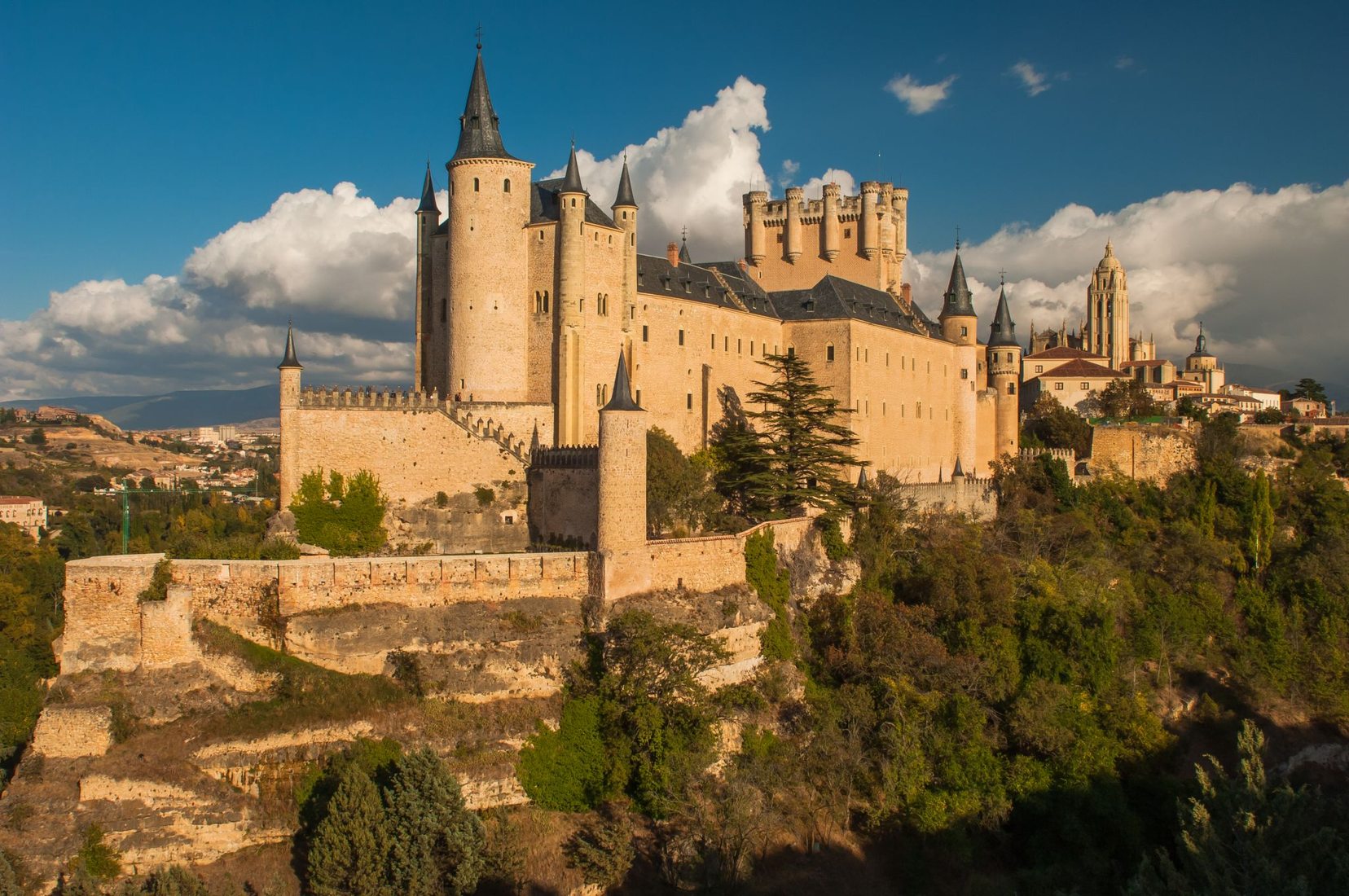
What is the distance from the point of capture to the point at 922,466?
184 feet

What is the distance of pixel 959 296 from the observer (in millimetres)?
59812

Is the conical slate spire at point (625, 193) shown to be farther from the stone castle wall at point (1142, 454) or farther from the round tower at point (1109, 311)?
the round tower at point (1109, 311)

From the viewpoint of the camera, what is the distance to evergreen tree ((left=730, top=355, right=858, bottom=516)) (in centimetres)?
3962

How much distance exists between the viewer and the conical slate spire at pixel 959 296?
5984cm

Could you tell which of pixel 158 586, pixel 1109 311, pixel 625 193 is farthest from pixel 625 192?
pixel 1109 311

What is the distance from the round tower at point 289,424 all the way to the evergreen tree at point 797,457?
50.4 ft

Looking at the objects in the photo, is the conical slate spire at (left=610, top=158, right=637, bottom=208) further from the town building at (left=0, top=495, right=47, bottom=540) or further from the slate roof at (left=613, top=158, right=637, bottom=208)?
the town building at (left=0, top=495, right=47, bottom=540)

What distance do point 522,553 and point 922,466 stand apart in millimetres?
30947

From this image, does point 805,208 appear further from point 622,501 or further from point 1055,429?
point 622,501

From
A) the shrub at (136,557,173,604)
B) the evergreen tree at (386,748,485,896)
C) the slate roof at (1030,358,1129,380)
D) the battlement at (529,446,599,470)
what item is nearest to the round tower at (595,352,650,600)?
the battlement at (529,446,599,470)

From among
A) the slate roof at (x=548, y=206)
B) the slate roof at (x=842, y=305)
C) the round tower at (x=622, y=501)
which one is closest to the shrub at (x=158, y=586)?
the round tower at (x=622, y=501)

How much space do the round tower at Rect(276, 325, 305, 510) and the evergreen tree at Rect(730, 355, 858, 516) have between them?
1537 cm

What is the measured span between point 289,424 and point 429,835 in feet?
52.2

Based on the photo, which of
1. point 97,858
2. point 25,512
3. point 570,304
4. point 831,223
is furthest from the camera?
point 25,512
